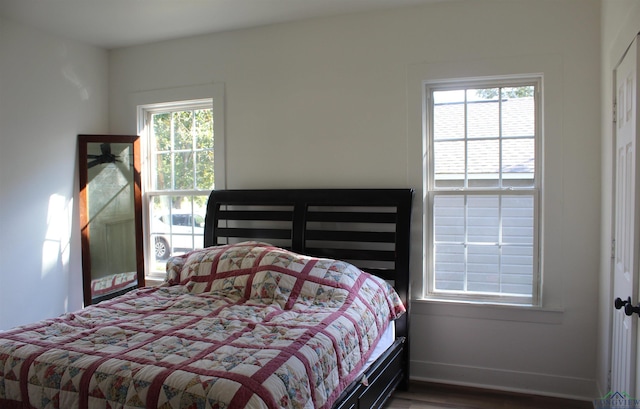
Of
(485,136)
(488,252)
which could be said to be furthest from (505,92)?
(488,252)

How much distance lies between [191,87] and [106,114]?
991 millimetres

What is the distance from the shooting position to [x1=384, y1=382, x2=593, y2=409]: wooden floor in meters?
2.88

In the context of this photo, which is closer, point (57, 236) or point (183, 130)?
point (57, 236)

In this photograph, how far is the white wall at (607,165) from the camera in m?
2.37

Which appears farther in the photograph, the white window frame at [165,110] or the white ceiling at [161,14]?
the white window frame at [165,110]

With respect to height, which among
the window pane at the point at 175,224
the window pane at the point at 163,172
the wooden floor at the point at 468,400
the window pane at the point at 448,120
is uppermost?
the window pane at the point at 448,120

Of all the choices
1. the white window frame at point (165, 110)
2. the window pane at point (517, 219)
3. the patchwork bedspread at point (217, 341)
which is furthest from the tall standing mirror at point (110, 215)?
the window pane at point (517, 219)

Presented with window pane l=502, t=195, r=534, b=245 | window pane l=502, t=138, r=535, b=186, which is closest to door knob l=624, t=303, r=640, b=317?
window pane l=502, t=195, r=534, b=245

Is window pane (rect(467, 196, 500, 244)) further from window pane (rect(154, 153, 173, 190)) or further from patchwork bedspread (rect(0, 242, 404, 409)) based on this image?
window pane (rect(154, 153, 173, 190))

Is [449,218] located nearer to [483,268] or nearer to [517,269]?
[483,268]

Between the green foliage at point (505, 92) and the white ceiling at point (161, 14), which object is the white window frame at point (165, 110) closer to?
the white ceiling at point (161, 14)

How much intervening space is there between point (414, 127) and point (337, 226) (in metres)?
0.93

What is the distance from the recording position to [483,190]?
10.5 feet

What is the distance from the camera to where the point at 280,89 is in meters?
3.65
